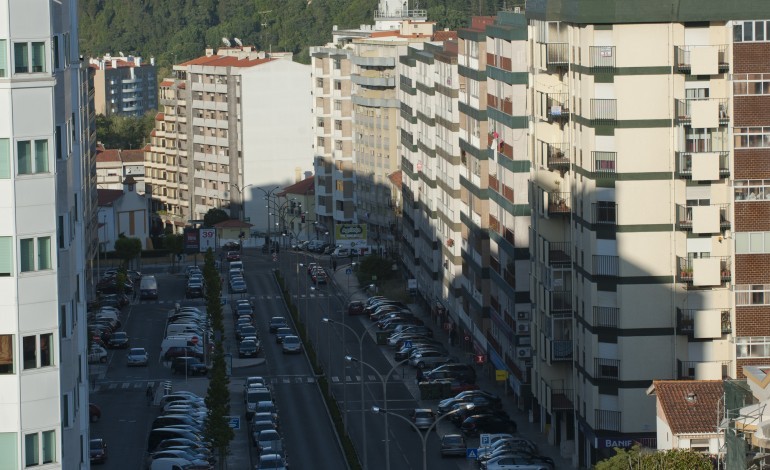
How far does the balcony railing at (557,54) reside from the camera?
88.9 meters

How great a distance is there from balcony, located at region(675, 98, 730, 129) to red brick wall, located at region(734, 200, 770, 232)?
3.49 metres

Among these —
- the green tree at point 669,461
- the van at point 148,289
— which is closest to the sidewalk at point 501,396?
the green tree at point 669,461

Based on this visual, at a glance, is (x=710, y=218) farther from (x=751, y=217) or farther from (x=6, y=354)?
(x=6, y=354)

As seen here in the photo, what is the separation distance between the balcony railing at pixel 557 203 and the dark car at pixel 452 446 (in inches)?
478

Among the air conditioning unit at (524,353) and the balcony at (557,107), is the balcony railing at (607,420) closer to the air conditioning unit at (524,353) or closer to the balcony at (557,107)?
the balcony at (557,107)

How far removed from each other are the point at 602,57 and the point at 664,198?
6479 millimetres

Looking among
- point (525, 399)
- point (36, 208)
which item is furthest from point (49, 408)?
point (525, 399)

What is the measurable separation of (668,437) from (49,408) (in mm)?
30525

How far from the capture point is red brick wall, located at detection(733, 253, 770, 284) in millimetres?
82625

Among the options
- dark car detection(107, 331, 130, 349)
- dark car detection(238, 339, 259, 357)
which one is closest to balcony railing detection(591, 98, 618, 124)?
dark car detection(238, 339, 259, 357)

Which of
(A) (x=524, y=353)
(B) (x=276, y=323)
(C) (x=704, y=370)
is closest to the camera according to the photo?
(C) (x=704, y=370)

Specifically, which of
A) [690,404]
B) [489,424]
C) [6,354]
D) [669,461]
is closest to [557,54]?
[489,424]

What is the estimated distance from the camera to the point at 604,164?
8419cm

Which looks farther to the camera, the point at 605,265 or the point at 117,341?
the point at 117,341
